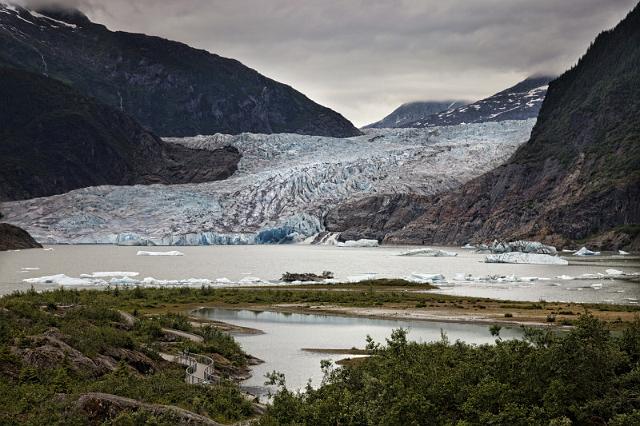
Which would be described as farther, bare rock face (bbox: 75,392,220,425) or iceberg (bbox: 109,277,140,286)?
iceberg (bbox: 109,277,140,286)

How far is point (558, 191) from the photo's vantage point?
159750 millimetres

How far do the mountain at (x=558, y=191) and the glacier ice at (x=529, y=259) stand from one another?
1462 inches

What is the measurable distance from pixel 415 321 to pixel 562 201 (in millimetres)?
118198

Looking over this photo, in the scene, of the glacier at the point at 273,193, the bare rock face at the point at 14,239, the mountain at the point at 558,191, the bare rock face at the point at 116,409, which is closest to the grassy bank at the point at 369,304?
the bare rock face at the point at 116,409

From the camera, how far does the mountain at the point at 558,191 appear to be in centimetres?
14625

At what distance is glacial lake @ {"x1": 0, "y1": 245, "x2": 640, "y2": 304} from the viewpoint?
65.9 metres

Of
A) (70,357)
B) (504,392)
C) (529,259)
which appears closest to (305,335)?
(70,357)

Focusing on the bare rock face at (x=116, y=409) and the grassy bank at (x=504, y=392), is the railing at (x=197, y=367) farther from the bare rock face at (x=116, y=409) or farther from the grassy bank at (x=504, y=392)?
the bare rock face at (x=116, y=409)

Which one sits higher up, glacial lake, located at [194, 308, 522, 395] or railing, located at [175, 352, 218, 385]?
railing, located at [175, 352, 218, 385]

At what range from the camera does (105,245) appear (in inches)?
6240

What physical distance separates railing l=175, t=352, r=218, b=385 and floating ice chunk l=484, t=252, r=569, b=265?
278 feet

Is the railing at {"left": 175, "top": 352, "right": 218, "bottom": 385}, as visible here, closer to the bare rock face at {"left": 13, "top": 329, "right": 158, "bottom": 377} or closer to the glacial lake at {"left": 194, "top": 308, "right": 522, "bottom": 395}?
the bare rock face at {"left": 13, "top": 329, "right": 158, "bottom": 377}

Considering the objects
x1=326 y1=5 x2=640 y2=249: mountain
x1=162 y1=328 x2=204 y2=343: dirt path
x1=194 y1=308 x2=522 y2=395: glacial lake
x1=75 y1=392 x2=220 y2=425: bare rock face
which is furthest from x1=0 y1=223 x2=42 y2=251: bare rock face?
x1=75 y1=392 x2=220 y2=425: bare rock face

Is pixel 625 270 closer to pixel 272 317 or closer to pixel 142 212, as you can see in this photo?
pixel 272 317
